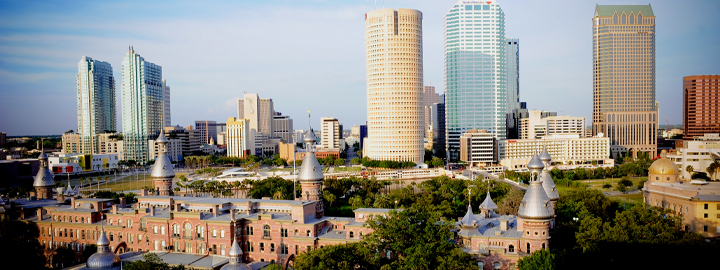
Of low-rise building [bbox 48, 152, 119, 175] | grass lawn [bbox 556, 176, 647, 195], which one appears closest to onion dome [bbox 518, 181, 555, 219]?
grass lawn [bbox 556, 176, 647, 195]

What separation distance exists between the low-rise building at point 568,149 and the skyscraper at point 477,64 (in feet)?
65.0

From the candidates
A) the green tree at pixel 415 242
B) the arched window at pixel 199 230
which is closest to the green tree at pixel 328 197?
the arched window at pixel 199 230

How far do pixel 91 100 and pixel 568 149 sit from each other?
530 feet

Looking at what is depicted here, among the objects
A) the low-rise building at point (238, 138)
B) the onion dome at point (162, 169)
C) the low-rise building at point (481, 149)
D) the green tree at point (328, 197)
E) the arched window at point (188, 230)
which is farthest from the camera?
the low-rise building at point (238, 138)

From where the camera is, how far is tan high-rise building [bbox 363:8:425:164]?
141 metres

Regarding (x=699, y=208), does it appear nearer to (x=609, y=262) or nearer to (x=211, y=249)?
(x=609, y=262)

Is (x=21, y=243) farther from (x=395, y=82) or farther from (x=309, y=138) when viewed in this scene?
(x=395, y=82)

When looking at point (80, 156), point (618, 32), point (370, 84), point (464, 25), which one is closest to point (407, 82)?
point (370, 84)

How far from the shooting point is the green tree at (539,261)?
111 ft

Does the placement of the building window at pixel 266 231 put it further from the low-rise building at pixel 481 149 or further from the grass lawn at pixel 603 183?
the low-rise building at pixel 481 149

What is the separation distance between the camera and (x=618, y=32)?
532 ft

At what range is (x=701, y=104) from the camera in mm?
135500

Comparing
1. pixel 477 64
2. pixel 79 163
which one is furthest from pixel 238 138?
pixel 477 64

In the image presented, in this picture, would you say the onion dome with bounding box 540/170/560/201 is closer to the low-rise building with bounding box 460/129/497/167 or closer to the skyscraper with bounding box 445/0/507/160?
the low-rise building with bounding box 460/129/497/167
